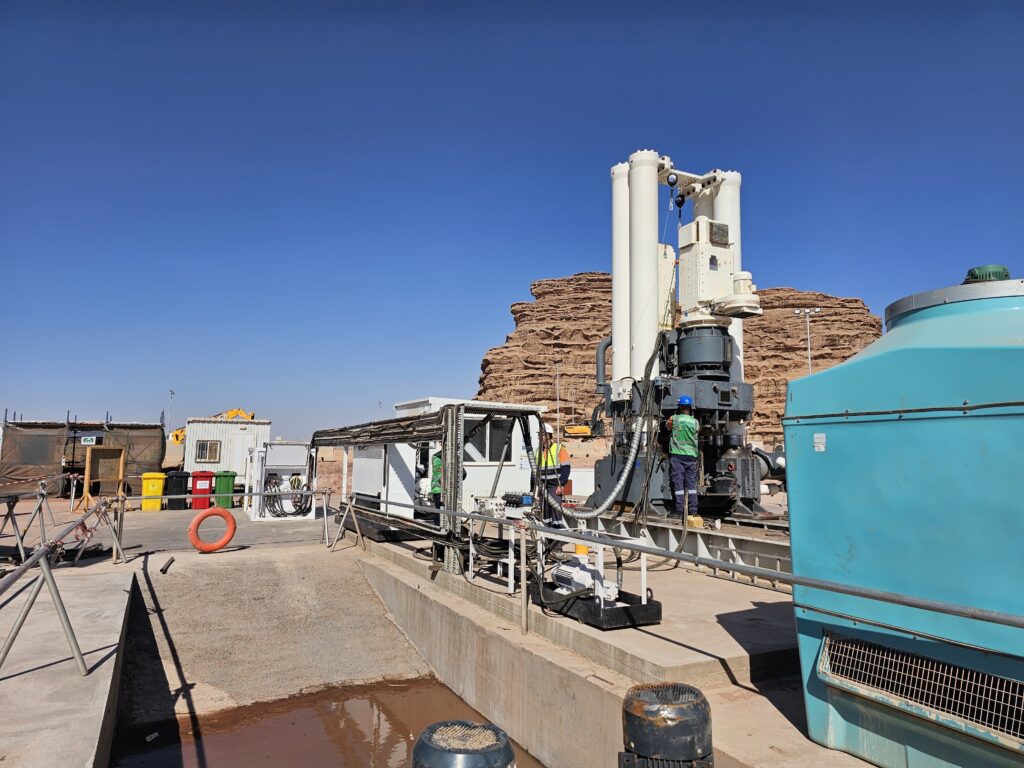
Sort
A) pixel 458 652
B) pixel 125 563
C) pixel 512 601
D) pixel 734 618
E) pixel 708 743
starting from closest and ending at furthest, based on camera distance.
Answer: pixel 708 743 < pixel 734 618 < pixel 512 601 < pixel 458 652 < pixel 125 563

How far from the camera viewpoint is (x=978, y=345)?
3.27 m

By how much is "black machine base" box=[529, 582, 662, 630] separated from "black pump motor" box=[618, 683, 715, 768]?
10.7ft

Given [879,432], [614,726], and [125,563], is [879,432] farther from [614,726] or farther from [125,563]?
[125,563]

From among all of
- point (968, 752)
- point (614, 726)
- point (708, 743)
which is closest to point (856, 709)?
point (968, 752)

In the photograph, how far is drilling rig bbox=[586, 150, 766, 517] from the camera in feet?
39.7

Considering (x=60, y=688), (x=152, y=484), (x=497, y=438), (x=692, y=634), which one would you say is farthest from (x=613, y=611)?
(x=152, y=484)

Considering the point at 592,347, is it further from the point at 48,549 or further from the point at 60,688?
the point at 60,688

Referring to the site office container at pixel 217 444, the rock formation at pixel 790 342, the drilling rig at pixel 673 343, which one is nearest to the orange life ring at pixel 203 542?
the drilling rig at pixel 673 343

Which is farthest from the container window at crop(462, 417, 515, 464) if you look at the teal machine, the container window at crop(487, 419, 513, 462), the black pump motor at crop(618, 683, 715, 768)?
the black pump motor at crop(618, 683, 715, 768)

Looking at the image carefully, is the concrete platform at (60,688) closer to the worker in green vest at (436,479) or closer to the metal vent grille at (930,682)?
the metal vent grille at (930,682)

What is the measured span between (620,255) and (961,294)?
11777 mm

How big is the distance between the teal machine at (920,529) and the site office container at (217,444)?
24.4 meters

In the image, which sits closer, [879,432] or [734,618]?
[879,432]

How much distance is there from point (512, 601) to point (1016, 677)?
5.20m
